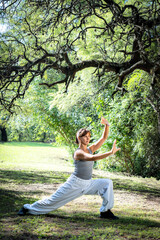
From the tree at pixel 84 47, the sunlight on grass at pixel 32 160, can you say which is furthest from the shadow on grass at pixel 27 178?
the sunlight on grass at pixel 32 160

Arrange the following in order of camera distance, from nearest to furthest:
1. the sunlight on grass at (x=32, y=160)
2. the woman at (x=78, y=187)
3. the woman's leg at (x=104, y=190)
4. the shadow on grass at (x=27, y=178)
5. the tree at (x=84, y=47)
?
the woman at (x=78, y=187)
the woman's leg at (x=104, y=190)
the tree at (x=84, y=47)
the shadow on grass at (x=27, y=178)
the sunlight on grass at (x=32, y=160)

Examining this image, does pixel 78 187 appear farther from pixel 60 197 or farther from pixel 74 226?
pixel 74 226

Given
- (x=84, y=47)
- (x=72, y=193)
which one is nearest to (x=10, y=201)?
(x=72, y=193)

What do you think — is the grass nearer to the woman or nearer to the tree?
the woman

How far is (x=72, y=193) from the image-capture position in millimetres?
4719

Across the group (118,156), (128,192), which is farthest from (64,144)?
(128,192)

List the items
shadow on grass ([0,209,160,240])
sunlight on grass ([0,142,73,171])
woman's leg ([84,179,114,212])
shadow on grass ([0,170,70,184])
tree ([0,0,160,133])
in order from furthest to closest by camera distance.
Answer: sunlight on grass ([0,142,73,171]) → shadow on grass ([0,170,70,184]) → tree ([0,0,160,133]) → woman's leg ([84,179,114,212]) → shadow on grass ([0,209,160,240])

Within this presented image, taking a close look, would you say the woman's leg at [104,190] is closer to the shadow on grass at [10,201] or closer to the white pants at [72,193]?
the white pants at [72,193]

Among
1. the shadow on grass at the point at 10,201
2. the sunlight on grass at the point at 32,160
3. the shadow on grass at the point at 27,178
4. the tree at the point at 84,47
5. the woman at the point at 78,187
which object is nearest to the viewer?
the woman at the point at 78,187

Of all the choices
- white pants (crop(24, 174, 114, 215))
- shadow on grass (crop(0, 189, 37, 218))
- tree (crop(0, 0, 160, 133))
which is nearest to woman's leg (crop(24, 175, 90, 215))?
white pants (crop(24, 174, 114, 215))

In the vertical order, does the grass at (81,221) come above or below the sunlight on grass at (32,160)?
above

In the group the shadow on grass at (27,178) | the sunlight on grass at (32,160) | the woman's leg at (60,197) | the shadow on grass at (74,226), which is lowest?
the sunlight on grass at (32,160)

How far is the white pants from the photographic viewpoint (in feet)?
15.4

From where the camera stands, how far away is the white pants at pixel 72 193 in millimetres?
4680
